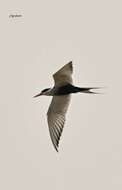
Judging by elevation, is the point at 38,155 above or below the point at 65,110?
below

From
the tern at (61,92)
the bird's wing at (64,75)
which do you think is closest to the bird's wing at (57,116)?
the tern at (61,92)

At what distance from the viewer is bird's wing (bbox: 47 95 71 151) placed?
733cm

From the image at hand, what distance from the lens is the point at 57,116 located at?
767 centimetres

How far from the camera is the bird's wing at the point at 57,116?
7.33m

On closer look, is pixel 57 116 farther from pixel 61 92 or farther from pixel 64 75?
pixel 64 75

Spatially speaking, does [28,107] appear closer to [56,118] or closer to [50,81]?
[50,81]

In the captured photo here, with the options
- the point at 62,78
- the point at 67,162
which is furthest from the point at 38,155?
the point at 62,78

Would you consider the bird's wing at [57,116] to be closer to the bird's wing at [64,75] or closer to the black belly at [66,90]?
the black belly at [66,90]

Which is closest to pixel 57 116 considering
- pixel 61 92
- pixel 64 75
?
pixel 61 92

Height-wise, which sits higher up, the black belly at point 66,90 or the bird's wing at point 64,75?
the bird's wing at point 64,75

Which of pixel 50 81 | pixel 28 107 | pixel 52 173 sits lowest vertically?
pixel 52 173

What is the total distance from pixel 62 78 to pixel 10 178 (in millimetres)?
8037

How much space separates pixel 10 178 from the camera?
15.8 meters

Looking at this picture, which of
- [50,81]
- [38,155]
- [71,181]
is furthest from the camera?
[38,155]
